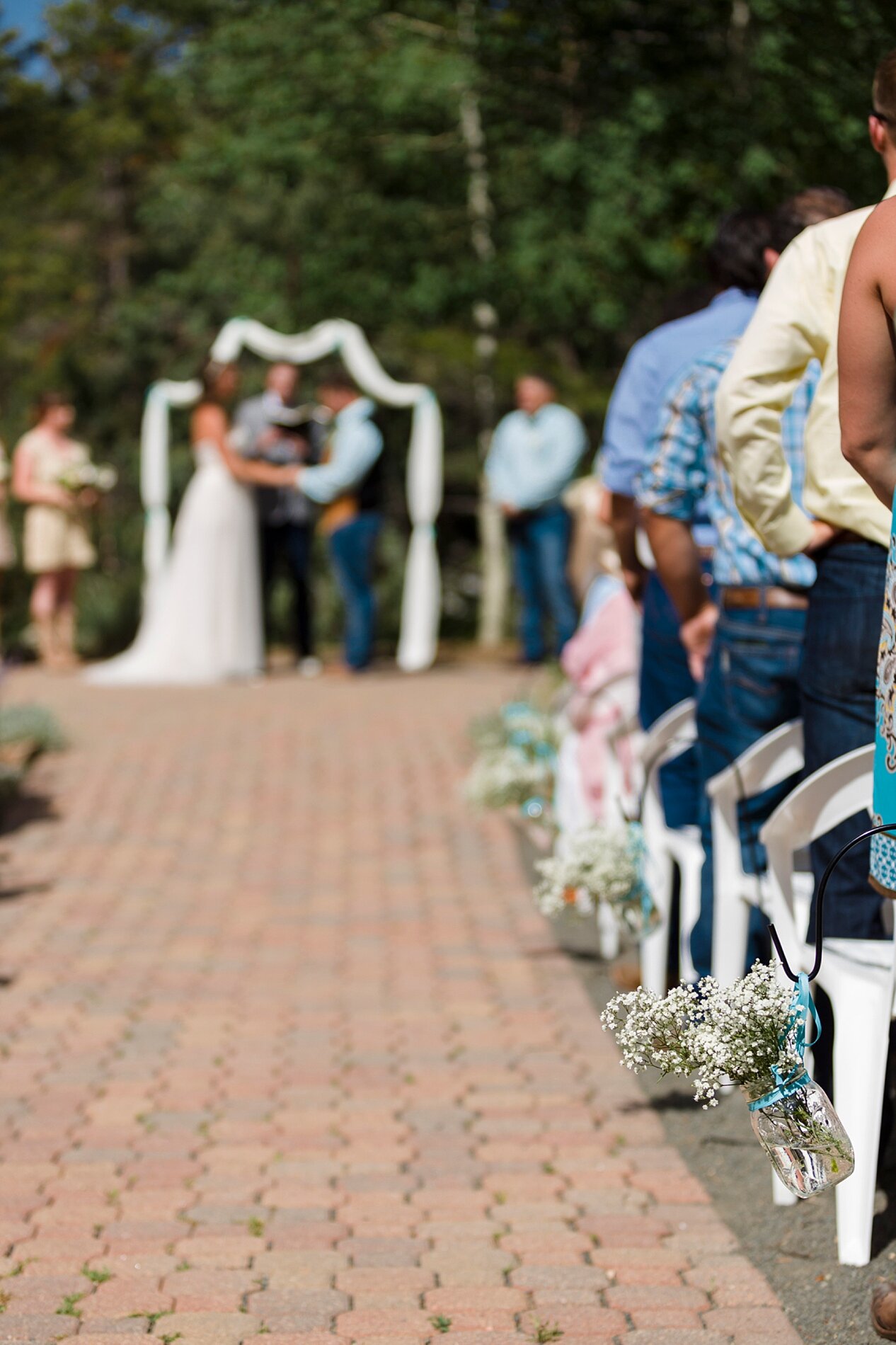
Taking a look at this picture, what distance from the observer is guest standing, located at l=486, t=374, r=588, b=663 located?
12875mm

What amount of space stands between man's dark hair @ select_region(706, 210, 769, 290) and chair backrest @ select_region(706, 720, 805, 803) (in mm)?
1195

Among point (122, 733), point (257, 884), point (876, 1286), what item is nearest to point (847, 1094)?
point (876, 1286)

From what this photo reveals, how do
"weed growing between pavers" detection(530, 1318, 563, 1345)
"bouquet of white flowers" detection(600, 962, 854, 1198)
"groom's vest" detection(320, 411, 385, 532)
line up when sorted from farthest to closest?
"groom's vest" detection(320, 411, 385, 532), "weed growing between pavers" detection(530, 1318, 563, 1345), "bouquet of white flowers" detection(600, 962, 854, 1198)

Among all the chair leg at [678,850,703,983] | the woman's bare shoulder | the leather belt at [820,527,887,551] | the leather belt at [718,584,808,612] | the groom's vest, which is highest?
the woman's bare shoulder

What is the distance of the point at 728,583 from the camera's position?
4250 mm

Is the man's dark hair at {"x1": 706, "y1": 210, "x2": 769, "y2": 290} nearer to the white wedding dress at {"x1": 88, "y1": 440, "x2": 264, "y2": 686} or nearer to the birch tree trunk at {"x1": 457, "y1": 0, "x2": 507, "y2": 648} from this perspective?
the birch tree trunk at {"x1": 457, "y1": 0, "x2": 507, "y2": 648}

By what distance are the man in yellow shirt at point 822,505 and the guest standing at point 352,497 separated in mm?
9352

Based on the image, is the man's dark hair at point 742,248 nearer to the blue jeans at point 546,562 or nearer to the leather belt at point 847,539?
the leather belt at point 847,539

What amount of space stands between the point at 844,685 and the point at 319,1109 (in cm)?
192

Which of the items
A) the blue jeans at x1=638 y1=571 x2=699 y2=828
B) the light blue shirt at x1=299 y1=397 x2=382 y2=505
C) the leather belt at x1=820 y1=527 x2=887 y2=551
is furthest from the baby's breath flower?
the light blue shirt at x1=299 y1=397 x2=382 y2=505

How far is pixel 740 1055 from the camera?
271 centimetres

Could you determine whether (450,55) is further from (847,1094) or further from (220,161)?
(847,1094)

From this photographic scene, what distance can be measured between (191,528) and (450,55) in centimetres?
392

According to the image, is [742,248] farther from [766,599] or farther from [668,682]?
[668,682]
